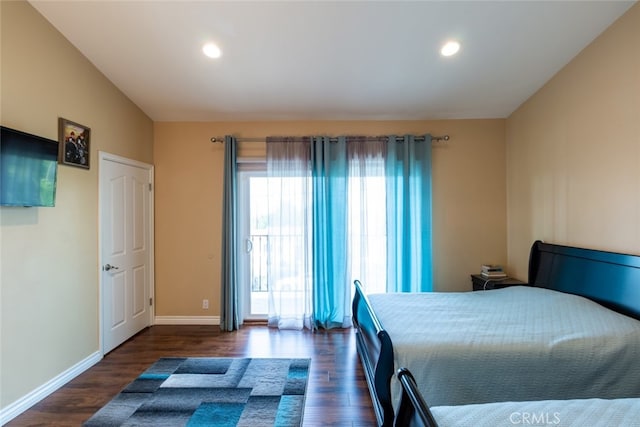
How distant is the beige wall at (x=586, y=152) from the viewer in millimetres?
2172

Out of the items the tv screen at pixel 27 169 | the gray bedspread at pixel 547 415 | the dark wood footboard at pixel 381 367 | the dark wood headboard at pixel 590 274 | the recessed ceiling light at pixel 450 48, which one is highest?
the recessed ceiling light at pixel 450 48

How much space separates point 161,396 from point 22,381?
988 mm

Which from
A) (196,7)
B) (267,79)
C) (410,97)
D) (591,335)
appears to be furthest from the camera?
(410,97)

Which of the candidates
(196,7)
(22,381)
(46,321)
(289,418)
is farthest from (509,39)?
(22,381)

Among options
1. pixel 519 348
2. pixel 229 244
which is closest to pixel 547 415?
pixel 519 348

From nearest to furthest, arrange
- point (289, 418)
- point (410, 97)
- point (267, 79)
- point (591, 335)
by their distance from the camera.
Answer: point (591, 335) < point (289, 418) < point (267, 79) < point (410, 97)

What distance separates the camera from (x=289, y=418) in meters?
2.07

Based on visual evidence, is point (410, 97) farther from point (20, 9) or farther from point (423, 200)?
point (20, 9)

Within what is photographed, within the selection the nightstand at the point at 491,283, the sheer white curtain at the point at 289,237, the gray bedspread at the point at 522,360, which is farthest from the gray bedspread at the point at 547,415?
the sheer white curtain at the point at 289,237

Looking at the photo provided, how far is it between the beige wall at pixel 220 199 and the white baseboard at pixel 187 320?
0.19ft

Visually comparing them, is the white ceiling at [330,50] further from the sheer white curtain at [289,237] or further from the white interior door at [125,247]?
the white interior door at [125,247]

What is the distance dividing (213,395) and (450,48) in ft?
11.8

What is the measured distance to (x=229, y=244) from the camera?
3.67 m

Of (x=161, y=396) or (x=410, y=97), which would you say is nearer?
(x=161, y=396)
